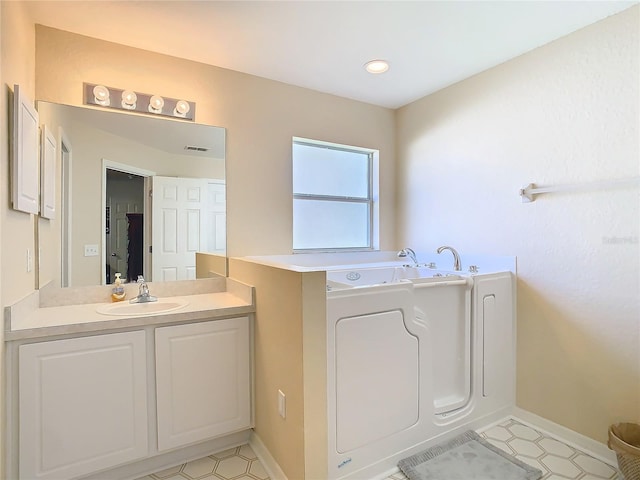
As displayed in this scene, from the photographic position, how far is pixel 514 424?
2.21m

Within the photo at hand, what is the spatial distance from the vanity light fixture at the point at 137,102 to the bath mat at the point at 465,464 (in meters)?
2.47

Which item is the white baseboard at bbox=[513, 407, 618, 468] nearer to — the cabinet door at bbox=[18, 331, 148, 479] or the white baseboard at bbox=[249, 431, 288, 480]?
the white baseboard at bbox=[249, 431, 288, 480]

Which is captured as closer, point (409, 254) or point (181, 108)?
point (181, 108)

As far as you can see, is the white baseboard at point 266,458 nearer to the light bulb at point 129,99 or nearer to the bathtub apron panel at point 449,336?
the bathtub apron panel at point 449,336

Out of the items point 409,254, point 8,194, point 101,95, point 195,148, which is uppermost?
point 101,95

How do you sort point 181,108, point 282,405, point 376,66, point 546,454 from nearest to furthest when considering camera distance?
point 282,405 < point 546,454 < point 181,108 < point 376,66

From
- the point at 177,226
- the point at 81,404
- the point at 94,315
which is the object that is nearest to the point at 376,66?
the point at 177,226

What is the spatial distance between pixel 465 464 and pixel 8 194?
99.8 inches

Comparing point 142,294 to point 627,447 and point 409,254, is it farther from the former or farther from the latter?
point 627,447

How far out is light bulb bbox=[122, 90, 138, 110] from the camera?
2.07 meters

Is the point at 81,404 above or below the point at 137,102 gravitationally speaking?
below

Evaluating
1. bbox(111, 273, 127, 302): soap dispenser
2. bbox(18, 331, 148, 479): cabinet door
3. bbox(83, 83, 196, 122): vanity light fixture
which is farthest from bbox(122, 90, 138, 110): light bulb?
bbox(18, 331, 148, 479): cabinet door

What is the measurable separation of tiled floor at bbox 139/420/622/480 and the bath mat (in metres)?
0.07

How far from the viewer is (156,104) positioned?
7.05 ft
